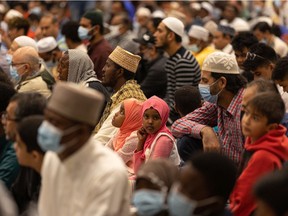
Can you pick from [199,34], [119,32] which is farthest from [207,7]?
[199,34]

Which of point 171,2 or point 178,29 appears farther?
point 171,2

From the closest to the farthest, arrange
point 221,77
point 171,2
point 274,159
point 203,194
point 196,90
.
Answer: point 203,194, point 274,159, point 221,77, point 196,90, point 171,2

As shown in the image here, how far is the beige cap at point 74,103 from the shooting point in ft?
15.7

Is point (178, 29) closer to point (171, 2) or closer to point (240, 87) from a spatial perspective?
point (240, 87)

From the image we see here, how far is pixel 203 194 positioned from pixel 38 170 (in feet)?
4.04

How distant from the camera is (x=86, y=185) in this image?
188 inches

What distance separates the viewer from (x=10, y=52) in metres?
10.1

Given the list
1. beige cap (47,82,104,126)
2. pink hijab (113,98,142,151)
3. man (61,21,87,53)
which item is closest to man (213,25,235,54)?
man (61,21,87,53)

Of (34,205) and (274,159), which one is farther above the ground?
(274,159)

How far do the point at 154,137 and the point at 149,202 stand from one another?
197cm

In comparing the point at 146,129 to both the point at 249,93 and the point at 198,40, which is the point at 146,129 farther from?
the point at 198,40

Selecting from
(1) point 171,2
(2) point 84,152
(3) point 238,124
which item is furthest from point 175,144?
(1) point 171,2

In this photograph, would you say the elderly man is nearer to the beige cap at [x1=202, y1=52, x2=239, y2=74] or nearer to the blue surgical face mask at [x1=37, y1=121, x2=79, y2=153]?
the beige cap at [x1=202, y1=52, x2=239, y2=74]

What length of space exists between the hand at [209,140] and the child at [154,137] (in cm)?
27
